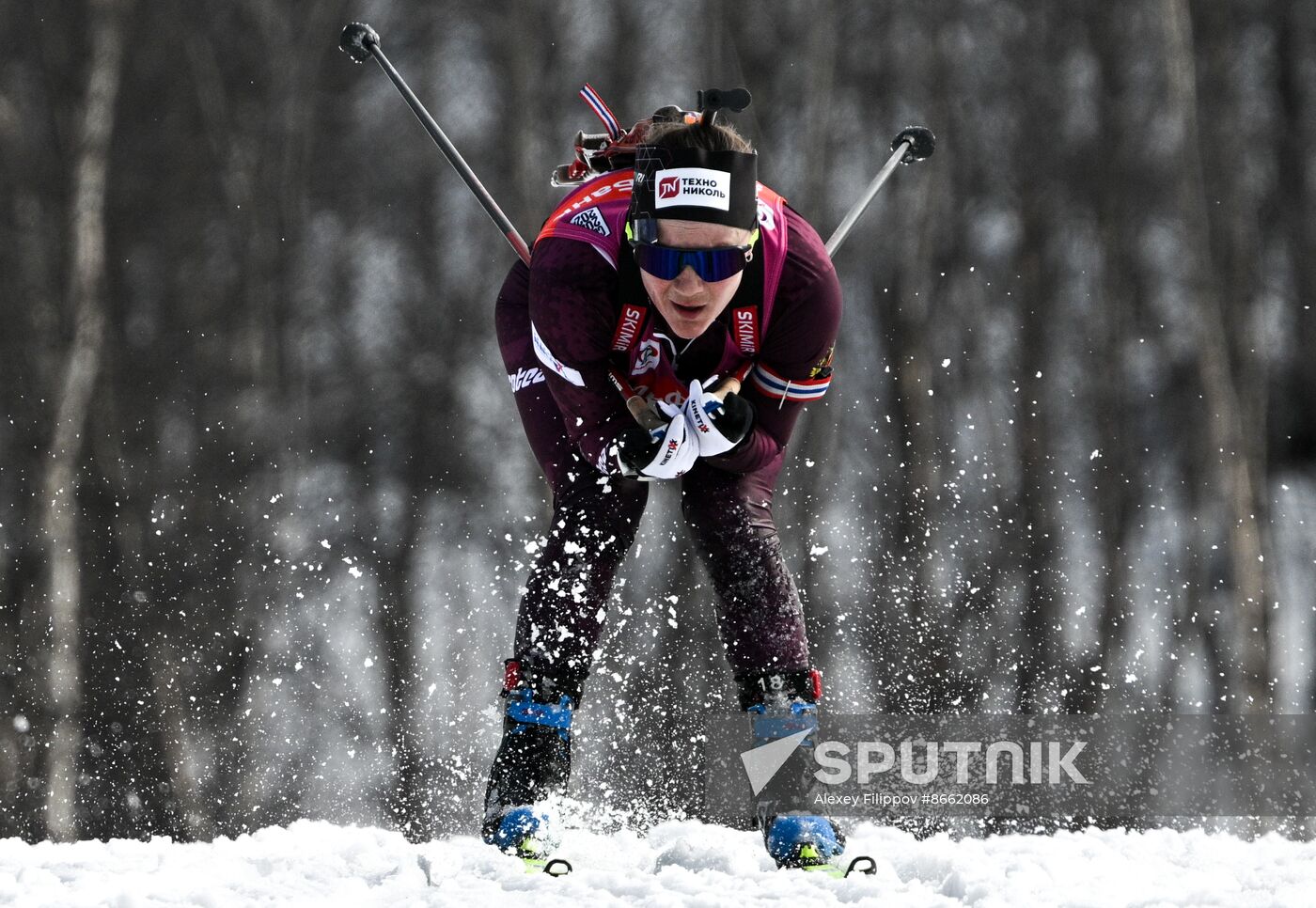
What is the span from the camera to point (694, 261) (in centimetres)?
350

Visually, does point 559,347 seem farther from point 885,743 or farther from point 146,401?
point 146,401

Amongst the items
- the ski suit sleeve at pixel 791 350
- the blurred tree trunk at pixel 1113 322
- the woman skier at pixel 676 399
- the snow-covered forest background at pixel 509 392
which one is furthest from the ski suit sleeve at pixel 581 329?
the blurred tree trunk at pixel 1113 322

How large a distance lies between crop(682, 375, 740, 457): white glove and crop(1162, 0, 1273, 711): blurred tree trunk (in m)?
6.21

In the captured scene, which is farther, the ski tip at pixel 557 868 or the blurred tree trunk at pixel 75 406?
the blurred tree trunk at pixel 75 406

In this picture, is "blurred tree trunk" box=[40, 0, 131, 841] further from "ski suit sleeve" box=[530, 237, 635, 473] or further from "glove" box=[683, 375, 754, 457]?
"glove" box=[683, 375, 754, 457]

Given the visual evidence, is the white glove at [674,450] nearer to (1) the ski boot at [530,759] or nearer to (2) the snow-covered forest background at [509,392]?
(1) the ski boot at [530,759]

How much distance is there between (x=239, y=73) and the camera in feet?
30.7

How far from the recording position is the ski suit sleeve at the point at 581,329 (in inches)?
141

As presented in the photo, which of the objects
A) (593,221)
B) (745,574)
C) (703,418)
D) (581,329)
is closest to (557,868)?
(745,574)

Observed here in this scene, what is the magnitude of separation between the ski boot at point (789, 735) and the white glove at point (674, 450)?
1.82 feet

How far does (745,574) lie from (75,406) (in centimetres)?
667

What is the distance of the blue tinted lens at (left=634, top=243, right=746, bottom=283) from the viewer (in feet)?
11.5

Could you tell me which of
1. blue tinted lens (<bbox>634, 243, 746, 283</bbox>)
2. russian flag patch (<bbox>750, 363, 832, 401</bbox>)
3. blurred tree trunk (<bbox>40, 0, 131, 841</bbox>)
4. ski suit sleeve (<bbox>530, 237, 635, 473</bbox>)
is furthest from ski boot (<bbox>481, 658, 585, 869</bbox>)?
blurred tree trunk (<bbox>40, 0, 131, 841</bbox>)

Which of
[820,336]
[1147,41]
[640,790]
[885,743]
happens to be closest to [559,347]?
[820,336]
